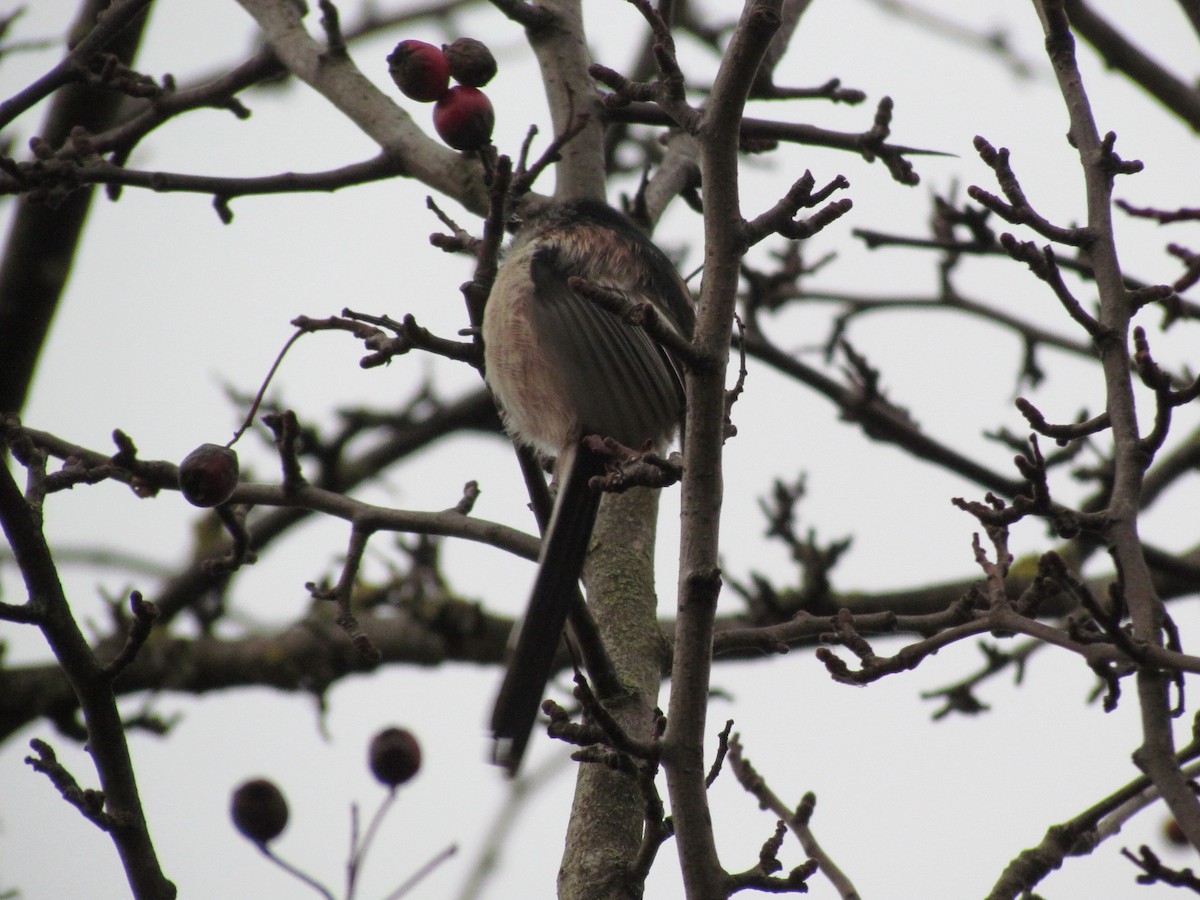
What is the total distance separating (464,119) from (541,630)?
1.24m

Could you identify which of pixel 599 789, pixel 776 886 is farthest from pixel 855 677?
pixel 599 789

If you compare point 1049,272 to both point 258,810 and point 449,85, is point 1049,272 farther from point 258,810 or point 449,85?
point 258,810

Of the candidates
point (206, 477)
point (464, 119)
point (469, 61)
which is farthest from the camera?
point (469, 61)

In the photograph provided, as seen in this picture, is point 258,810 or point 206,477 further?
point 258,810

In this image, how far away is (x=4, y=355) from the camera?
4.47 metres

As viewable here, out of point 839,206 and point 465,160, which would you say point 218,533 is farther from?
point 839,206

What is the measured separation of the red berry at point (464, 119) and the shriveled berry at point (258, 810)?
1.57 metres

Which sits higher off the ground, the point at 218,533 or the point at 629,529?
the point at 218,533

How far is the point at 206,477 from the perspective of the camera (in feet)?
8.91

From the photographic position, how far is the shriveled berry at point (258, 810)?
3.08 metres

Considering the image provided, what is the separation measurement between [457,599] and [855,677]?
3.58 m

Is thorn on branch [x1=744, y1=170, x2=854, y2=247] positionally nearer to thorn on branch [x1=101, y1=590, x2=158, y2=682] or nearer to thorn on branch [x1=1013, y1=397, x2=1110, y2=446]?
thorn on branch [x1=1013, y1=397, x2=1110, y2=446]

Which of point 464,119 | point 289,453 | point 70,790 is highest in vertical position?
point 464,119

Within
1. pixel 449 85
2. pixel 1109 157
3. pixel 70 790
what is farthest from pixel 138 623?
pixel 1109 157
